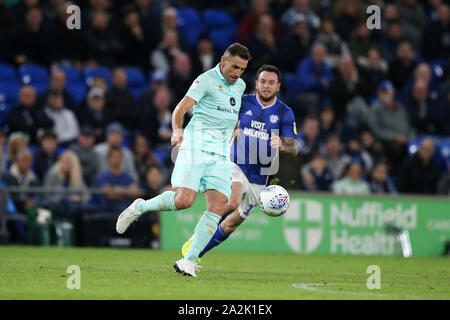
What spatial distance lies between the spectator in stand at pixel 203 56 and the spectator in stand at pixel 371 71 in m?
3.49

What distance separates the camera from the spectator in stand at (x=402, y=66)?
66.8 feet

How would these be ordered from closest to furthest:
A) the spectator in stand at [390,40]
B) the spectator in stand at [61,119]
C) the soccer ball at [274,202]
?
the soccer ball at [274,202] → the spectator in stand at [61,119] → the spectator in stand at [390,40]

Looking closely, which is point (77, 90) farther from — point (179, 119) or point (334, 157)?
point (179, 119)

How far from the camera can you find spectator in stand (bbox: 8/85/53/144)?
16312mm

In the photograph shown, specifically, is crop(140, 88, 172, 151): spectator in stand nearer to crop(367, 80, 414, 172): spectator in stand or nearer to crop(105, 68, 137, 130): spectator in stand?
crop(105, 68, 137, 130): spectator in stand

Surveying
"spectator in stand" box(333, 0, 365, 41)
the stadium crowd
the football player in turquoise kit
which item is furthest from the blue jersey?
"spectator in stand" box(333, 0, 365, 41)

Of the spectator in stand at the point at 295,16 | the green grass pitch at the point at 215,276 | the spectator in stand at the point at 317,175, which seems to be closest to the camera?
the green grass pitch at the point at 215,276

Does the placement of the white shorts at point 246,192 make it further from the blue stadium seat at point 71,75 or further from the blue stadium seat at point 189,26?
the blue stadium seat at point 189,26

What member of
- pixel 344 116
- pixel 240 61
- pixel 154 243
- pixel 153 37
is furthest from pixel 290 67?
pixel 240 61

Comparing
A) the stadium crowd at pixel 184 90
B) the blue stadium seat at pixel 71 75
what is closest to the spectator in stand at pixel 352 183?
the stadium crowd at pixel 184 90

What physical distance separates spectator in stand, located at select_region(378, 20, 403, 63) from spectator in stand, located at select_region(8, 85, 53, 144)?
864 cm

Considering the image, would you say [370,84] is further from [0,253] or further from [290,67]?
[0,253]

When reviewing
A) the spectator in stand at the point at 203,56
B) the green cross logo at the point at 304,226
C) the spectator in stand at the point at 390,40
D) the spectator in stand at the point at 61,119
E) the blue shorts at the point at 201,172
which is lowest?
the green cross logo at the point at 304,226

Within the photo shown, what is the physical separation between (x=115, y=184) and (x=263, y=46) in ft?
15.4
